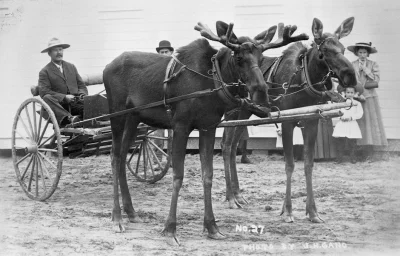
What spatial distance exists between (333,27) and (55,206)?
19.3 feet

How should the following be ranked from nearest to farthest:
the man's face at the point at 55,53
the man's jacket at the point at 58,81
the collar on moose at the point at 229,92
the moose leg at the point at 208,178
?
the collar on moose at the point at 229,92 → the moose leg at the point at 208,178 → the man's jacket at the point at 58,81 → the man's face at the point at 55,53

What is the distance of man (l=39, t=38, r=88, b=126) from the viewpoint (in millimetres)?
8719

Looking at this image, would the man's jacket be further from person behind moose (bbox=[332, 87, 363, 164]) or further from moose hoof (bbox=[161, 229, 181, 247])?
person behind moose (bbox=[332, 87, 363, 164])

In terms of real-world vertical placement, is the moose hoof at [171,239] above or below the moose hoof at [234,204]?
below

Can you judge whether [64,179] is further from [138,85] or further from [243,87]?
[243,87]

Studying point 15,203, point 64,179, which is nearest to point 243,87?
point 15,203

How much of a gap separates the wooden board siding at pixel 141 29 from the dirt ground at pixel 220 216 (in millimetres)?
1730

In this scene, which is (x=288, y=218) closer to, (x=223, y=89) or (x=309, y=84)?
(x=309, y=84)

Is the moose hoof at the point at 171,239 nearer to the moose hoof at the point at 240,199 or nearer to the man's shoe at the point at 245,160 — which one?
the moose hoof at the point at 240,199

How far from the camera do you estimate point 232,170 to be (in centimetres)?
880

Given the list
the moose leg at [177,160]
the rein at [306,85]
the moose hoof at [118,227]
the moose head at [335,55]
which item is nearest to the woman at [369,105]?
the rein at [306,85]

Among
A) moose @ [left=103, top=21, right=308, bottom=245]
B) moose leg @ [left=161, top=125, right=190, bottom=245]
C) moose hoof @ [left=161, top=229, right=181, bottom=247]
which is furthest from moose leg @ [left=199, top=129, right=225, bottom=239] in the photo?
moose hoof @ [left=161, top=229, right=181, bottom=247]

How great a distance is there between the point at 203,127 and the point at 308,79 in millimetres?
1677

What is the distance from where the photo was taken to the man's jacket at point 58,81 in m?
8.93
